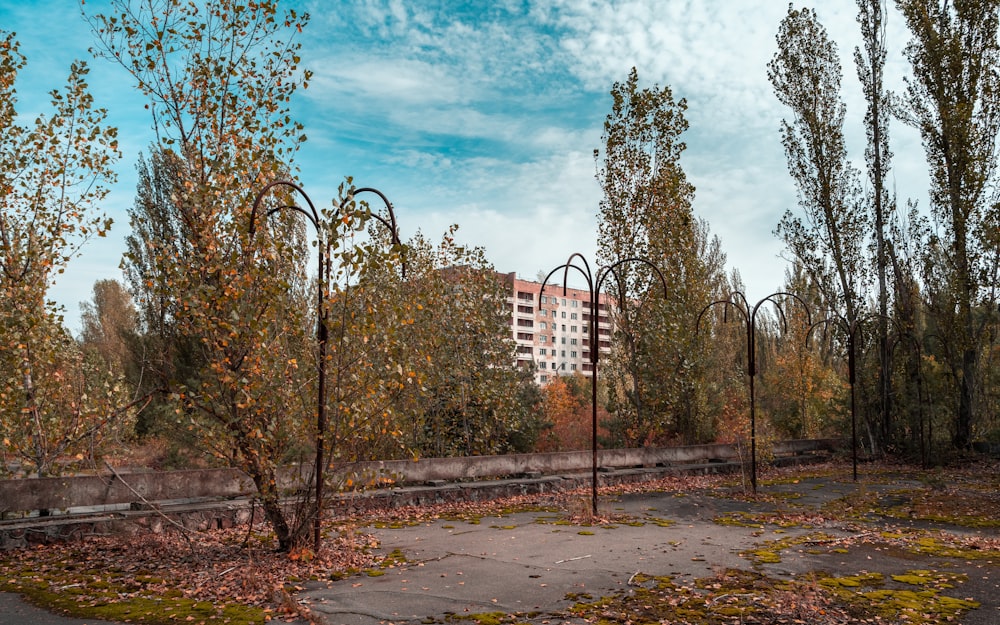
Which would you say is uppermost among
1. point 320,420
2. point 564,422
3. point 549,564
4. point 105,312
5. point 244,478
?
point 105,312

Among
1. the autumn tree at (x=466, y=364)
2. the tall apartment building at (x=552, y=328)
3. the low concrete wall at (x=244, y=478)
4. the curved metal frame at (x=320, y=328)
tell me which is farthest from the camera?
the tall apartment building at (x=552, y=328)

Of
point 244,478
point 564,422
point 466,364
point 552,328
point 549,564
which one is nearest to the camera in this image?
point 549,564

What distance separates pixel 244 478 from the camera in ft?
30.7

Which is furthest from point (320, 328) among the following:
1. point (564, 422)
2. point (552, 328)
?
point (552, 328)

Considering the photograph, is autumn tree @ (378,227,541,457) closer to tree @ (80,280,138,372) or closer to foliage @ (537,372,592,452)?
foliage @ (537,372,592,452)

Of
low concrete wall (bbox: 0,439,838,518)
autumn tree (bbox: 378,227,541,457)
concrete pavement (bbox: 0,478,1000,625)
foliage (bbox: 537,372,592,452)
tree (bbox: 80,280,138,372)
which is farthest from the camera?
tree (bbox: 80,280,138,372)

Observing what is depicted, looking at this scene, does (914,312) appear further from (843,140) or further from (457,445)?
(457,445)

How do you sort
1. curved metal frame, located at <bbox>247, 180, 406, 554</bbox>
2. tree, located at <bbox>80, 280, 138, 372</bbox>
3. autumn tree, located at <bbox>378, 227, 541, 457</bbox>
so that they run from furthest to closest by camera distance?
tree, located at <bbox>80, 280, 138, 372</bbox> < autumn tree, located at <bbox>378, 227, 541, 457</bbox> < curved metal frame, located at <bbox>247, 180, 406, 554</bbox>

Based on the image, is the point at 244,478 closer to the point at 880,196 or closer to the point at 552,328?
the point at 880,196

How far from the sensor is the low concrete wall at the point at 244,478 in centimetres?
889

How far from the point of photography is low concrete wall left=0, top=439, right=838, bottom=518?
29.2ft

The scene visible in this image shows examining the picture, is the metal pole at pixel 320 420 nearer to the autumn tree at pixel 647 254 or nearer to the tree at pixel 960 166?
the autumn tree at pixel 647 254

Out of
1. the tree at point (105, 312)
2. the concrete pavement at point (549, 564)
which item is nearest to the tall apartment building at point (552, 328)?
the tree at point (105, 312)

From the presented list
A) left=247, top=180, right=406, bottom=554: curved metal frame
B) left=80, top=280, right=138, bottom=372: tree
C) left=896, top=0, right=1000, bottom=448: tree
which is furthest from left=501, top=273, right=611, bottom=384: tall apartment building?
left=247, top=180, right=406, bottom=554: curved metal frame
